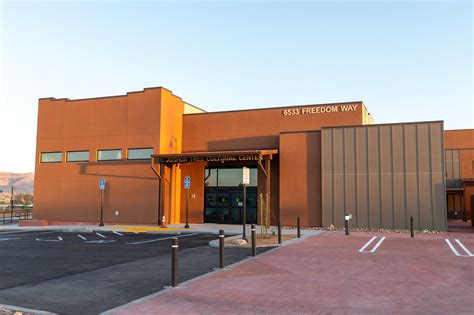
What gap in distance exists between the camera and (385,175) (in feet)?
76.1

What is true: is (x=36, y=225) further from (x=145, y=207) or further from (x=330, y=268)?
Answer: (x=330, y=268)

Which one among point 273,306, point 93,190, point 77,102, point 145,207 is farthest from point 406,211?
point 77,102

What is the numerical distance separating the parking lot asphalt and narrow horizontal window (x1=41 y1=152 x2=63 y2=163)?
1372cm

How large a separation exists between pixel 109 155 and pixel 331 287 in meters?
23.4

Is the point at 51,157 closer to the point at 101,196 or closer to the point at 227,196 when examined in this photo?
the point at 101,196

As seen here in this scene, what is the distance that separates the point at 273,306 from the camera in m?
7.05

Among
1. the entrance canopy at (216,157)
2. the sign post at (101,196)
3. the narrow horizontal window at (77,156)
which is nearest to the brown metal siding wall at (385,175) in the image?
the entrance canopy at (216,157)

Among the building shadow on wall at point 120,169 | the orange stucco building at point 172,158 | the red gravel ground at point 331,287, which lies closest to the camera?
the red gravel ground at point 331,287

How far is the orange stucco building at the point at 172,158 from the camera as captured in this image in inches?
1006

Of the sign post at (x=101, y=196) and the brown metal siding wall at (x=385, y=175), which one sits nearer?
the brown metal siding wall at (x=385, y=175)

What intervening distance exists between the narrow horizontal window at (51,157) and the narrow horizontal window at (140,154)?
5824mm

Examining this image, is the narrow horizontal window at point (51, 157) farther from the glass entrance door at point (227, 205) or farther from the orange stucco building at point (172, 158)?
the glass entrance door at point (227, 205)

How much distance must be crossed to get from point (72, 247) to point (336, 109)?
55.9ft

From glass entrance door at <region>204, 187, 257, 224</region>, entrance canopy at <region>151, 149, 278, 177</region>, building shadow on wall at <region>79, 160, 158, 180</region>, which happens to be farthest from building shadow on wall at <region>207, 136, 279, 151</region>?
building shadow on wall at <region>79, 160, 158, 180</region>
